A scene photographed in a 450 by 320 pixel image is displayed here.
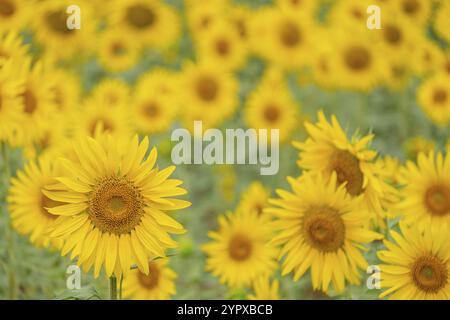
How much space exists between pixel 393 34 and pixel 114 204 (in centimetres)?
309

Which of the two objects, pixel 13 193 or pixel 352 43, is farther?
pixel 352 43

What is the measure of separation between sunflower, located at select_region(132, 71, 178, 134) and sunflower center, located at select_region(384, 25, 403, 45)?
150 centimetres

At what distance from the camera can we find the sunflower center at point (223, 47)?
4887mm

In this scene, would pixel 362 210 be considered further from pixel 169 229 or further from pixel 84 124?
pixel 84 124

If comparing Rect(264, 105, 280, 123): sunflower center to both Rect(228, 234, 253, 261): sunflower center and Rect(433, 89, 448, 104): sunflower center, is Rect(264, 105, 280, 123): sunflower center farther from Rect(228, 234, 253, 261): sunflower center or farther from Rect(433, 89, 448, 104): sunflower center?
Rect(228, 234, 253, 261): sunflower center

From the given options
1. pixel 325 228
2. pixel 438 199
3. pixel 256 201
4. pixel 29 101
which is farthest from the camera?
pixel 256 201

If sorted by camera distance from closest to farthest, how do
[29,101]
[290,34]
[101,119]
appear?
[29,101]
[101,119]
[290,34]

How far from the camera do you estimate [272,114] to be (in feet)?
15.0


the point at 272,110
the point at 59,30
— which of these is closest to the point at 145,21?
the point at 59,30

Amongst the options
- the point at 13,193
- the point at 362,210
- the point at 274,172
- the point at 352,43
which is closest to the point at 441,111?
the point at 352,43

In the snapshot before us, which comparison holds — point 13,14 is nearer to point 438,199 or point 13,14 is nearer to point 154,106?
point 154,106

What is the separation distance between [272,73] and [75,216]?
3.07m

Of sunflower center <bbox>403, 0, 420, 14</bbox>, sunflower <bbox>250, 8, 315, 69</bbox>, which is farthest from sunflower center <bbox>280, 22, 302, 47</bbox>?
sunflower center <bbox>403, 0, 420, 14</bbox>

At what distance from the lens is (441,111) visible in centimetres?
408
